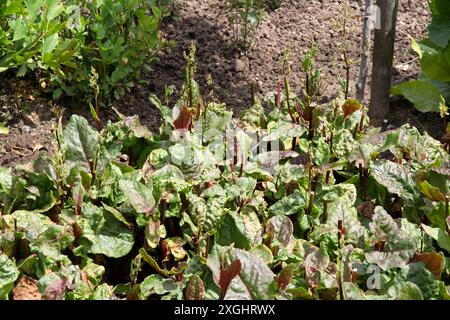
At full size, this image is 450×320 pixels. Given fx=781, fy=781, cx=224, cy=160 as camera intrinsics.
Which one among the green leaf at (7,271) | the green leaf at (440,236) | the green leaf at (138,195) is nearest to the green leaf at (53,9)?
the green leaf at (138,195)

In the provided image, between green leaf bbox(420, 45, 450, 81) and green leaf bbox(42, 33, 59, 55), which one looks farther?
green leaf bbox(420, 45, 450, 81)

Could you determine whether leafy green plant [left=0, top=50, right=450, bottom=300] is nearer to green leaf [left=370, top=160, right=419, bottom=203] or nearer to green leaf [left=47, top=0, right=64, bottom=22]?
green leaf [left=370, top=160, right=419, bottom=203]

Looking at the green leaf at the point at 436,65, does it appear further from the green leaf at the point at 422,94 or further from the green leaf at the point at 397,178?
the green leaf at the point at 397,178

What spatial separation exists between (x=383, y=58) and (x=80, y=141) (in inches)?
67.4

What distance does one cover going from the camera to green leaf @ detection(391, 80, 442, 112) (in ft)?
13.4

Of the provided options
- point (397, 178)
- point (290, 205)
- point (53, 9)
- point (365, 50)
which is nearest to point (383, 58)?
point (365, 50)

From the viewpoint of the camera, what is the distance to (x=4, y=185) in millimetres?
3061

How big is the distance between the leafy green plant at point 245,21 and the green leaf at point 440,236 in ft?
6.70

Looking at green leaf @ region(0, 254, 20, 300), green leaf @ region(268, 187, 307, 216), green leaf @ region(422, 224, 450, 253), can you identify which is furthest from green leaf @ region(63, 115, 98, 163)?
green leaf @ region(422, 224, 450, 253)

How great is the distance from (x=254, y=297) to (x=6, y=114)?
6.66ft

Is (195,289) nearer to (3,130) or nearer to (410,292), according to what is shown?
(410,292)

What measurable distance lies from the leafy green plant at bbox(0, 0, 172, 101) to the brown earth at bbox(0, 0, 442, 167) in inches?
5.0
